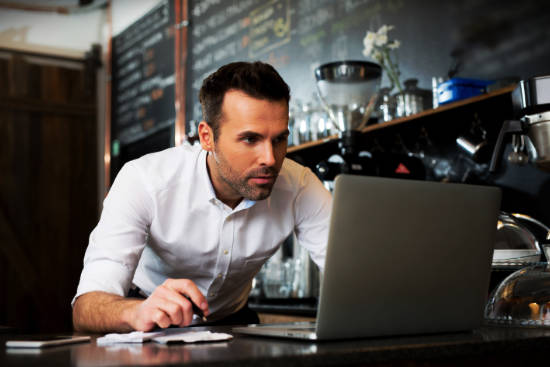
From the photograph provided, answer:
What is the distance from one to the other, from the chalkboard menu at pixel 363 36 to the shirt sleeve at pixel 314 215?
818 millimetres

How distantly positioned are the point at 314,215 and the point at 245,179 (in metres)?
0.32

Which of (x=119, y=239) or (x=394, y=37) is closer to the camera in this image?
(x=119, y=239)

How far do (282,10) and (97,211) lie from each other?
8.56ft

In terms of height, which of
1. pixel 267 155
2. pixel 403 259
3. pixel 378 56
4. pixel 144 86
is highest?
pixel 144 86

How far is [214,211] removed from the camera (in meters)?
1.70

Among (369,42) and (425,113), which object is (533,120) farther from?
(369,42)

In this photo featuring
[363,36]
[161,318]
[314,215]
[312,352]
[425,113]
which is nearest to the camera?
[312,352]

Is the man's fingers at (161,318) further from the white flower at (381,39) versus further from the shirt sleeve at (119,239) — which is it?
the white flower at (381,39)

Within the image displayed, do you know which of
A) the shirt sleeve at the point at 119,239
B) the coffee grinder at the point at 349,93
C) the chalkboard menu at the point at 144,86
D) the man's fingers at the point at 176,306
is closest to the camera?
the man's fingers at the point at 176,306

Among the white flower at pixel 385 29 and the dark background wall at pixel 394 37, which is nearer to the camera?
the dark background wall at pixel 394 37

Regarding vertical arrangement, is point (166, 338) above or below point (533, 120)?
below

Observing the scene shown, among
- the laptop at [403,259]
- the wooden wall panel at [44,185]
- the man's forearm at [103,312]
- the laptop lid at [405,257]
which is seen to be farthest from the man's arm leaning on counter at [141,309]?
the wooden wall panel at [44,185]

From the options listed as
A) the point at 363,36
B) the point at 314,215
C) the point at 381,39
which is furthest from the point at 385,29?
the point at 314,215

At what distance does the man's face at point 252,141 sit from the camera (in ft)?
4.81
